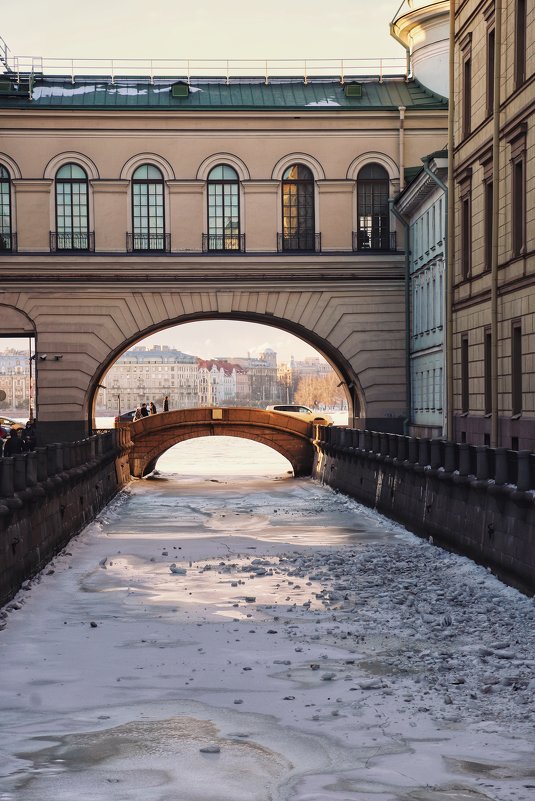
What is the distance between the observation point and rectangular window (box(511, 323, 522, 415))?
97.5 feet

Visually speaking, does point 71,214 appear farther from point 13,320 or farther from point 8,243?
point 13,320

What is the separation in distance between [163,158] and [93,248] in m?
3.79

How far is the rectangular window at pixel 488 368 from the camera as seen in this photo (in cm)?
3278

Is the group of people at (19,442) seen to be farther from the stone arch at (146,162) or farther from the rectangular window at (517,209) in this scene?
the rectangular window at (517,209)

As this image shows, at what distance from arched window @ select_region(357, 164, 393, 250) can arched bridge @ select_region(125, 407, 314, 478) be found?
1098 centimetres

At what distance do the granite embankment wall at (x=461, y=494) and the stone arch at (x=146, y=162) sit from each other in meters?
13.1

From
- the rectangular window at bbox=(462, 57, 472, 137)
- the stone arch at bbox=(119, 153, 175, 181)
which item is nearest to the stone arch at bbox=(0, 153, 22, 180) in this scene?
the stone arch at bbox=(119, 153, 175, 181)

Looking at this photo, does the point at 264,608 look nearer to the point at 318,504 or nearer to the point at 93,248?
the point at 318,504

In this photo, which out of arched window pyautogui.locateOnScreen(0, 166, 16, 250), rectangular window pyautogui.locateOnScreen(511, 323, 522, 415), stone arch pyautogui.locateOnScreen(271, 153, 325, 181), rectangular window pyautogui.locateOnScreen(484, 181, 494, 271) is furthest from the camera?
stone arch pyautogui.locateOnScreen(271, 153, 325, 181)

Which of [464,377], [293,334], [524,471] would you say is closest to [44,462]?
[524,471]

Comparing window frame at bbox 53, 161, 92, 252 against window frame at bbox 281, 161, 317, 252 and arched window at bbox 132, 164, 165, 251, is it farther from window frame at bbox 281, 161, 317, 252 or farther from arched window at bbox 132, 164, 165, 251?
window frame at bbox 281, 161, 317, 252

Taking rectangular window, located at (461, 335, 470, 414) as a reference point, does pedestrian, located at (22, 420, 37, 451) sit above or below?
below

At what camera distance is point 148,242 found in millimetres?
47781

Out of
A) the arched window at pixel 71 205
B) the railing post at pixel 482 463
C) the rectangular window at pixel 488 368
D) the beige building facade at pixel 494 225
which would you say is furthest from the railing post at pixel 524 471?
the arched window at pixel 71 205
